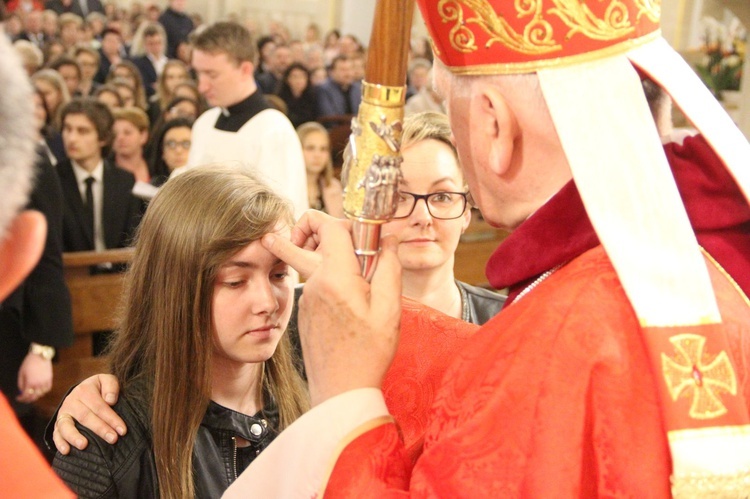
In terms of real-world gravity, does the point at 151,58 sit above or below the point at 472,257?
above

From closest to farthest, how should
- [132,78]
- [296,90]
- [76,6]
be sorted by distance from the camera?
[132,78] → [296,90] → [76,6]

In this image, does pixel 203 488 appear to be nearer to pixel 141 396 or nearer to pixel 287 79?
pixel 141 396

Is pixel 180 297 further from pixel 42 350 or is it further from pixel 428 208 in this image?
pixel 42 350

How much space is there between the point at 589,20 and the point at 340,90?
33.1 feet

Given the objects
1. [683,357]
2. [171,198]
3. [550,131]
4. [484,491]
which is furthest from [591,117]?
[171,198]

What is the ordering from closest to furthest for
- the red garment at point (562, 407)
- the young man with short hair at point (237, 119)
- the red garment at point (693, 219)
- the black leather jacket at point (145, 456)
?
the red garment at point (562, 407) < the red garment at point (693, 219) < the black leather jacket at point (145, 456) < the young man with short hair at point (237, 119)

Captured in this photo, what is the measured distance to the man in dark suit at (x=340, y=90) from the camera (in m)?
11.1

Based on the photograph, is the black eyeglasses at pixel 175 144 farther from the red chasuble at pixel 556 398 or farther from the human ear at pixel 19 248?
the human ear at pixel 19 248

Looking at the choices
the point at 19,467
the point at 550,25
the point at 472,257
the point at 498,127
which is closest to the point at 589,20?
the point at 550,25

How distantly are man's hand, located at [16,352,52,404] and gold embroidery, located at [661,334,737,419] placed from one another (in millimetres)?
3357

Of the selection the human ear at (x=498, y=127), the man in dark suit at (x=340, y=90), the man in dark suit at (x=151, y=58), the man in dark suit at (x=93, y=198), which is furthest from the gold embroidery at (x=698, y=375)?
the man in dark suit at (x=151, y=58)

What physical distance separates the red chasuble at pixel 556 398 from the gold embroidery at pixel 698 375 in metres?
0.02

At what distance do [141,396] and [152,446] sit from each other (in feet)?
0.45

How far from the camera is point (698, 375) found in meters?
1.42
